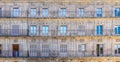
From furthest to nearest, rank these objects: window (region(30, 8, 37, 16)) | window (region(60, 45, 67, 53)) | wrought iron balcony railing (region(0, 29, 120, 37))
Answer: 1. window (region(30, 8, 37, 16))
2. wrought iron balcony railing (region(0, 29, 120, 37))
3. window (region(60, 45, 67, 53))

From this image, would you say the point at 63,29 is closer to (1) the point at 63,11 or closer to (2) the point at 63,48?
(1) the point at 63,11

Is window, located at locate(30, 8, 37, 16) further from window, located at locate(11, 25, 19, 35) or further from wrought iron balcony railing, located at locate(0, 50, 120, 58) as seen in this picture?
wrought iron balcony railing, located at locate(0, 50, 120, 58)

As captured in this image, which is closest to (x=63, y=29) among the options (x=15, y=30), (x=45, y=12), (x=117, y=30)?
(x=45, y=12)

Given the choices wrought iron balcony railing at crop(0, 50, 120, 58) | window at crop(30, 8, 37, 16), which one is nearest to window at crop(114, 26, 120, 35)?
wrought iron balcony railing at crop(0, 50, 120, 58)

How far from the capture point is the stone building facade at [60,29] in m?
52.0

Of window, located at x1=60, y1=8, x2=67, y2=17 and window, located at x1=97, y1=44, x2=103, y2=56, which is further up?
window, located at x1=60, y1=8, x2=67, y2=17

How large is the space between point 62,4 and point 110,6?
6534mm

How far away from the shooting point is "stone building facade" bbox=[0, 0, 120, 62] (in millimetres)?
52000

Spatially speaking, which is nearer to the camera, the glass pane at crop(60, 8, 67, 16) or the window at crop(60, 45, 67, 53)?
the window at crop(60, 45, 67, 53)

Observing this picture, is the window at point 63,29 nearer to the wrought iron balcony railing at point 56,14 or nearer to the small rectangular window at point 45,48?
the wrought iron balcony railing at point 56,14

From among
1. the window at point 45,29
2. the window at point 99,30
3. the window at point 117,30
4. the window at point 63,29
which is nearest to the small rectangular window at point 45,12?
the window at point 45,29

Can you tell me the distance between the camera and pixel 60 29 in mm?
52719

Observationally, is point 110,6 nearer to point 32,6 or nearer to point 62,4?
point 62,4

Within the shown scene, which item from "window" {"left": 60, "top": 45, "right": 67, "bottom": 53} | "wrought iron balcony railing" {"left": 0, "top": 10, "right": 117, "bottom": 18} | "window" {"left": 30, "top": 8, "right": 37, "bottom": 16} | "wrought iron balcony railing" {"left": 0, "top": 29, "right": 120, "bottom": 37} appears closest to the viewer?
"window" {"left": 60, "top": 45, "right": 67, "bottom": 53}
